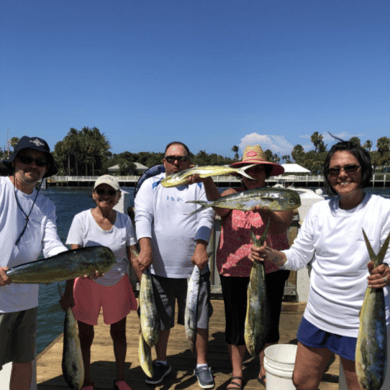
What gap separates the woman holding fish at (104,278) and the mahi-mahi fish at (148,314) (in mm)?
147

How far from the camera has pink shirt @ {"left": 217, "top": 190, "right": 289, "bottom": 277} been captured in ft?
9.30

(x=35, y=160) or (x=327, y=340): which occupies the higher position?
(x=35, y=160)

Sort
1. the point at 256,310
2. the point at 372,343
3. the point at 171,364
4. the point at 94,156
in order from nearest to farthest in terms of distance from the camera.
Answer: the point at 372,343 → the point at 256,310 → the point at 171,364 → the point at 94,156

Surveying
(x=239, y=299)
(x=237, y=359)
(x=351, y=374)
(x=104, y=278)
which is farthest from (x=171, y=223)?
(x=351, y=374)

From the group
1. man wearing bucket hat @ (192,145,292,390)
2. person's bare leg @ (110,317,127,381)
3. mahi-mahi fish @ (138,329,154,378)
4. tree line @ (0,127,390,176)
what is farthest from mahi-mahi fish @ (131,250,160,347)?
tree line @ (0,127,390,176)

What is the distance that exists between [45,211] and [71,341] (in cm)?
97

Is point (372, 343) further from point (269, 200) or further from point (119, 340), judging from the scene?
point (119, 340)

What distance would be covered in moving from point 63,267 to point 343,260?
1684mm

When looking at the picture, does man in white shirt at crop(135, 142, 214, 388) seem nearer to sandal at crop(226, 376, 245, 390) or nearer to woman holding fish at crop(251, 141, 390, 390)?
sandal at crop(226, 376, 245, 390)

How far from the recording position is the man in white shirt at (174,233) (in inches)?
116

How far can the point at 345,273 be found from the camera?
2010 millimetres

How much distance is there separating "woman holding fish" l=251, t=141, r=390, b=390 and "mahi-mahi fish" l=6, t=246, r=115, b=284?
4.57 feet

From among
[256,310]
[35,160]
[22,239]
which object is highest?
[35,160]

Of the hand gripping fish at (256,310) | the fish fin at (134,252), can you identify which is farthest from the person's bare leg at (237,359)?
the fish fin at (134,252)
